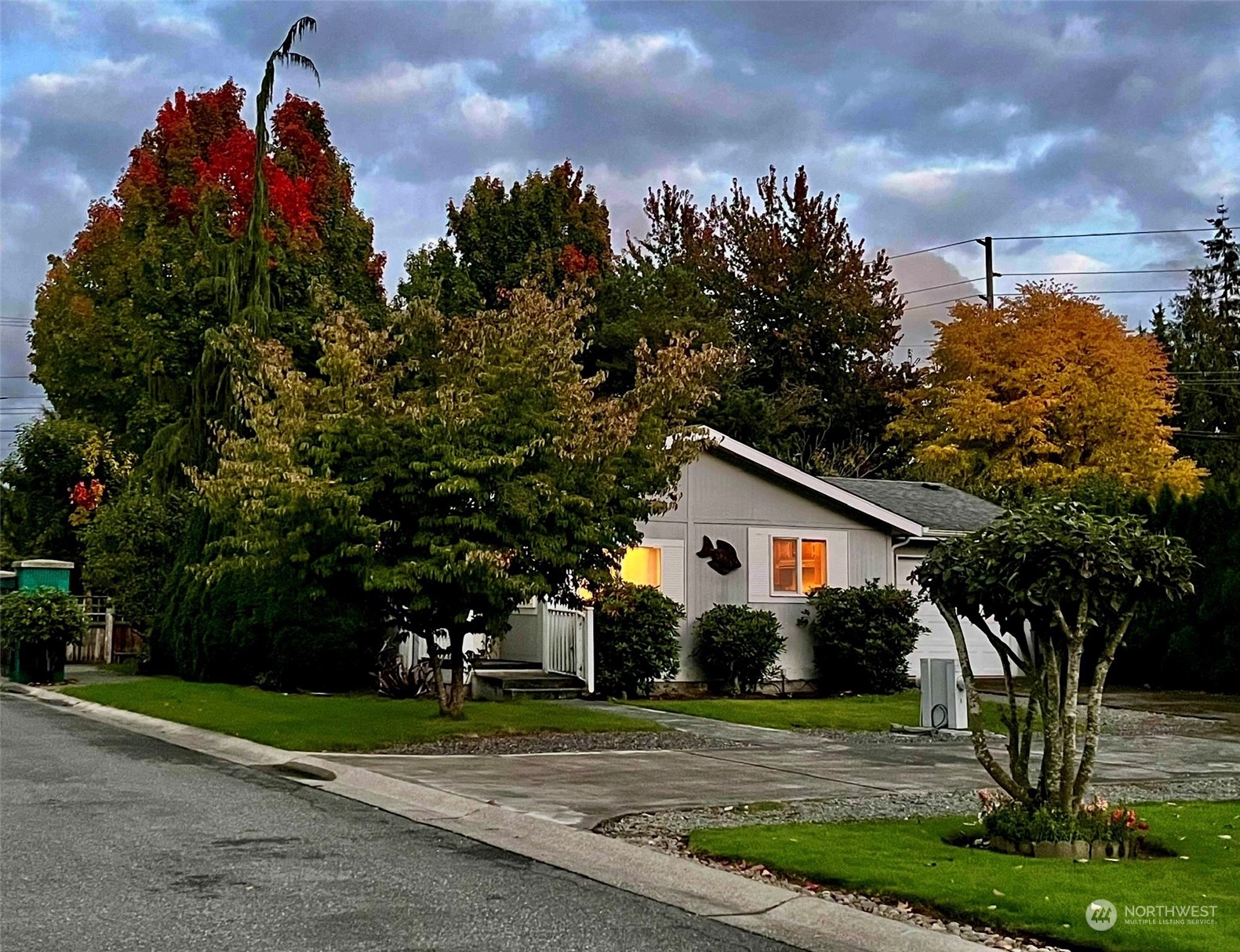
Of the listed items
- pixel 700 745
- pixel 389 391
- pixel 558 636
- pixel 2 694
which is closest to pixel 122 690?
pixel 2 694

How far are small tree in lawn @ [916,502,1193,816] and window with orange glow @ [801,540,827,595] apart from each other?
15.5 metres

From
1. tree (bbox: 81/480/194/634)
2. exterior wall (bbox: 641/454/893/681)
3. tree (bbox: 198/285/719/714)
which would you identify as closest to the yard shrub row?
exterior wall (bbox: 641/454/893/681)

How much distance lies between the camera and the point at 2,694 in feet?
77.3

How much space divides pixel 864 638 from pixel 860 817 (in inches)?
532

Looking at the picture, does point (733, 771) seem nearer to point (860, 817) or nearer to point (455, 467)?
point (860, 817)

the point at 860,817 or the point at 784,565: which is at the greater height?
the point at 784,565

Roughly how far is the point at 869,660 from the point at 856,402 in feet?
74.3

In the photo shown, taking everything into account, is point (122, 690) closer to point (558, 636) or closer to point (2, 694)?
point (2, 694)

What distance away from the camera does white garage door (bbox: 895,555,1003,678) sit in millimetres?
25656

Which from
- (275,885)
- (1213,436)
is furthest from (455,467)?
(1213,436)

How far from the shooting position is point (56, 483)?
40.7m

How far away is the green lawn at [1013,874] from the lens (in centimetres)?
661

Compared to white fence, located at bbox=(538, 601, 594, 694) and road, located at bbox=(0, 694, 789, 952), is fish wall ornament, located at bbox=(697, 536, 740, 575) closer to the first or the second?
white fence, located at bbox=(538, 601, 594, 694)

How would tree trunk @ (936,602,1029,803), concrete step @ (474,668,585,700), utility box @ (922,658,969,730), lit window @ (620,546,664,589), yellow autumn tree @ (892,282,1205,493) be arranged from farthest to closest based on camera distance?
1. yellow autumn tree @ (892,282,1205,493)
2. lit window @ (620,546,664,589)
3. concrete step @ (474,668,585,700)
4. utility box @ (922,658,969,730)
5. tree trunk @ (936,602,1029,803)
